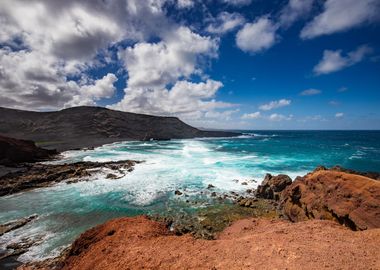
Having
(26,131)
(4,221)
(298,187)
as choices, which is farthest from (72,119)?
(298,187)

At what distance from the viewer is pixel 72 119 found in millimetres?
Result: 116250

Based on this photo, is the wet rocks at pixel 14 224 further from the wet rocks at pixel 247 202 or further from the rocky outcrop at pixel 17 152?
the rocky outcrop at pixel 17 152

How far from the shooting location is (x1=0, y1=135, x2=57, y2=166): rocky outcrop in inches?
1399

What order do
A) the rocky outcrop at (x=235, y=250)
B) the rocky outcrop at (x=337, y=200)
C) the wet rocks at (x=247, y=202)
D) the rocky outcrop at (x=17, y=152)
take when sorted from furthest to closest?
1. the rocky outcrop at (x=17, y=152)
2. the wet rocks at (x=247, y=202)
3. the rocky outcrop at (x=337, y=200)
4. the rocky outcrop at (x=235, y=250)

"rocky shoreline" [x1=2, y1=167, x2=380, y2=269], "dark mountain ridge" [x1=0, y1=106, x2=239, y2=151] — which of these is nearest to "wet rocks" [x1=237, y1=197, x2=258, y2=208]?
"rocky shoreline" [x1=2, y1=167, x2=380, y2=269]

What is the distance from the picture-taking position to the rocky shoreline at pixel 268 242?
693cm

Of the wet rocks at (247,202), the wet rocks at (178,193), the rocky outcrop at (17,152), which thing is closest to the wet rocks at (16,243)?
the wet rocks at (178,193)

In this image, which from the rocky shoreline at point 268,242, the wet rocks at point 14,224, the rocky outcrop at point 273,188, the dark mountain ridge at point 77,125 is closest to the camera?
the rocky shoreline at point 268,242

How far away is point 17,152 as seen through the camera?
37.3 metres

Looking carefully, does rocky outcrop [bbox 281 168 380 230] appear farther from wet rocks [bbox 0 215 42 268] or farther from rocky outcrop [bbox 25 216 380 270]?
wet rocks [bbox 0 215 42 268]

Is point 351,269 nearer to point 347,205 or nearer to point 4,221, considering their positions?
point 347,205

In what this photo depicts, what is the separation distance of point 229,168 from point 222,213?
61.3 feet

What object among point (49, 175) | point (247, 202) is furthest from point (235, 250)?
point (49, 175)

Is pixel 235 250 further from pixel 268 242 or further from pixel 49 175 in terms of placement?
pixel 49 175
